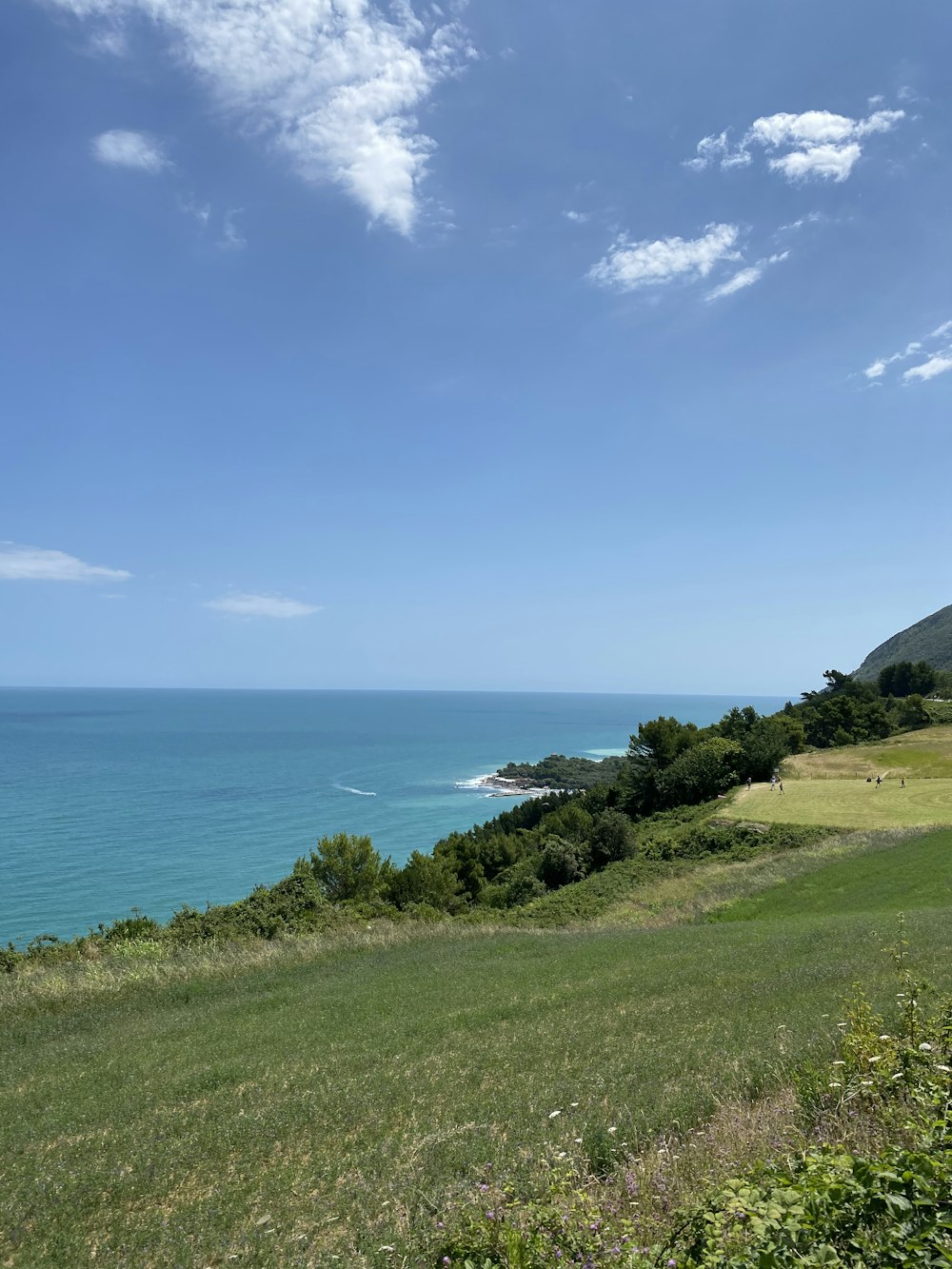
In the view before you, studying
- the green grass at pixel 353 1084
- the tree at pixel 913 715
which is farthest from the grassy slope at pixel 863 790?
the green grass at pixel 353 1084

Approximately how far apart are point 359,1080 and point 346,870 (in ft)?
139

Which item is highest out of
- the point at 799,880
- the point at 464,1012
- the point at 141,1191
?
the point at 141,1191

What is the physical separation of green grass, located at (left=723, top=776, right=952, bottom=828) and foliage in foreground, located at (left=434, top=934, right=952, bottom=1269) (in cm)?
3842

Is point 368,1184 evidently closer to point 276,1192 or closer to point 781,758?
point 276,1192

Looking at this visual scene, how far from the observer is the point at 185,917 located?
31016 millimetres

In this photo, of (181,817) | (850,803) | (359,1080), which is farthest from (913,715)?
(181,817)

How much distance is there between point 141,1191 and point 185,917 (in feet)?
88.9

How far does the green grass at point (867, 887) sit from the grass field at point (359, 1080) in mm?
5593

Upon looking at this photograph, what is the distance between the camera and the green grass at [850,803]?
41.2m

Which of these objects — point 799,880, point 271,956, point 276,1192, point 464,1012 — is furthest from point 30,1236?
point 799,880

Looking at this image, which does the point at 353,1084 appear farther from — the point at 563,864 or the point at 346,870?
the point at 563,864

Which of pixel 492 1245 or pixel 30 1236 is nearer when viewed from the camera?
pixel 492 1245

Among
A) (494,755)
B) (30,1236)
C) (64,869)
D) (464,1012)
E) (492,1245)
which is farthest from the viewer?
(494,755)

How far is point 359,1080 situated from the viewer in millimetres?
9852
